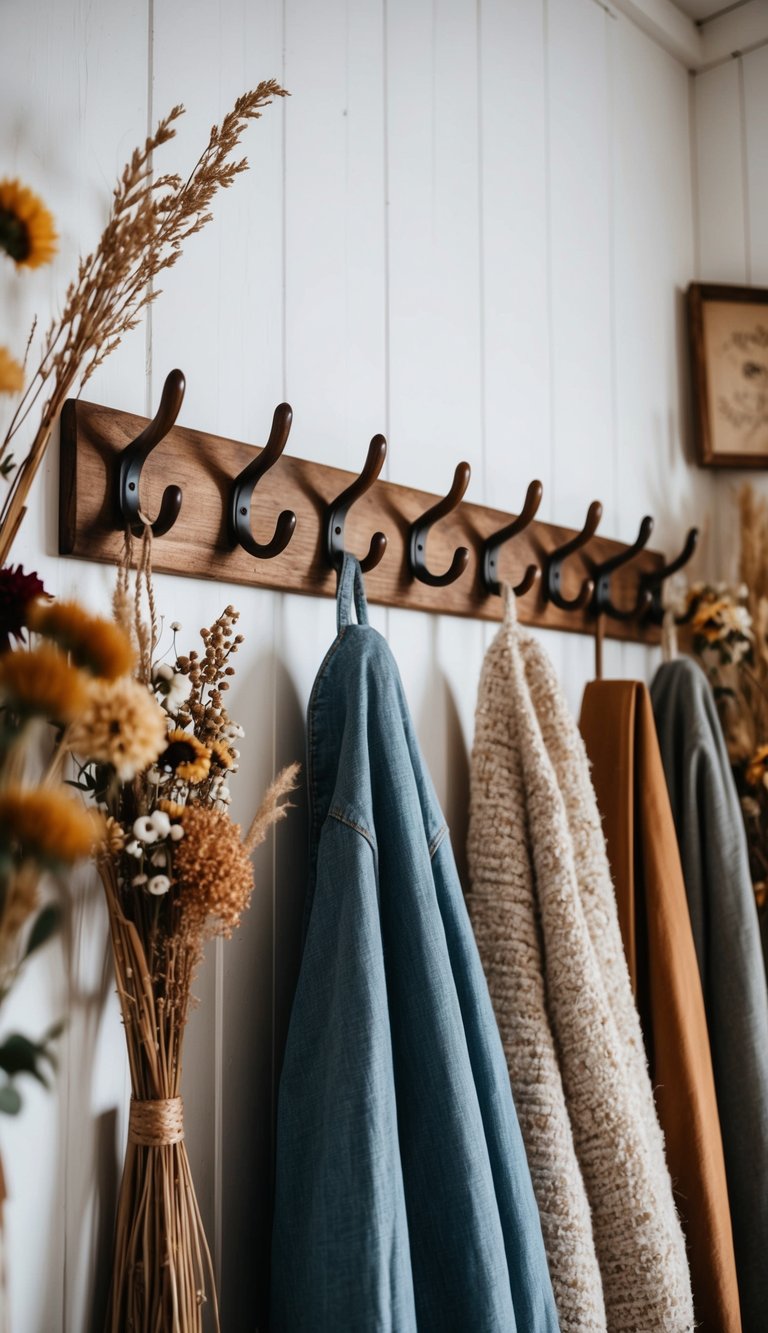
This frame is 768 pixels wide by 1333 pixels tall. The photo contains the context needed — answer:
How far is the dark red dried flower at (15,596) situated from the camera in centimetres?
64

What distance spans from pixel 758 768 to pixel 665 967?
33 centimetres

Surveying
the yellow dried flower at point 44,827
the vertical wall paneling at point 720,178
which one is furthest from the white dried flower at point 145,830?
the vertical wall paneling at point 720,178

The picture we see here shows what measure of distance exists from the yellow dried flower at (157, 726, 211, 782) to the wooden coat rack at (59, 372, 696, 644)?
0.16 meters

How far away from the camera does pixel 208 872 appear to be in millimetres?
708

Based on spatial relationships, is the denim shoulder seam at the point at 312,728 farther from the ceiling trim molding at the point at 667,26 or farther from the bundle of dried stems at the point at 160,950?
the ceiling trim molding at the point at 667,26

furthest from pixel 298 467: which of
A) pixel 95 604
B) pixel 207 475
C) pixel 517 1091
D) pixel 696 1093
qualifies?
pixel 696 1093

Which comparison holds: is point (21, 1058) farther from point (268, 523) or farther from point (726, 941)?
point (726, 941)

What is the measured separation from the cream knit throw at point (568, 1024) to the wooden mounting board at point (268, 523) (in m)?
0.12

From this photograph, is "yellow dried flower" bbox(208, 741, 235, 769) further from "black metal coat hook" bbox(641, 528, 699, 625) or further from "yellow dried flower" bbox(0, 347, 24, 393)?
"black metal coat hook" bbox(641, 528, 699, 625)

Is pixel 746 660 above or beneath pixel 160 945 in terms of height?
above

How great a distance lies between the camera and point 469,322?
1.19m

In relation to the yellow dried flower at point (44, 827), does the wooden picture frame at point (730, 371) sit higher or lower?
higher

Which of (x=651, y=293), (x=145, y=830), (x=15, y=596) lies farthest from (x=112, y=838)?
(x=651, y=293)

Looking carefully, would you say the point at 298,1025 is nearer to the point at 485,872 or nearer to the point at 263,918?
the point at 263,918
